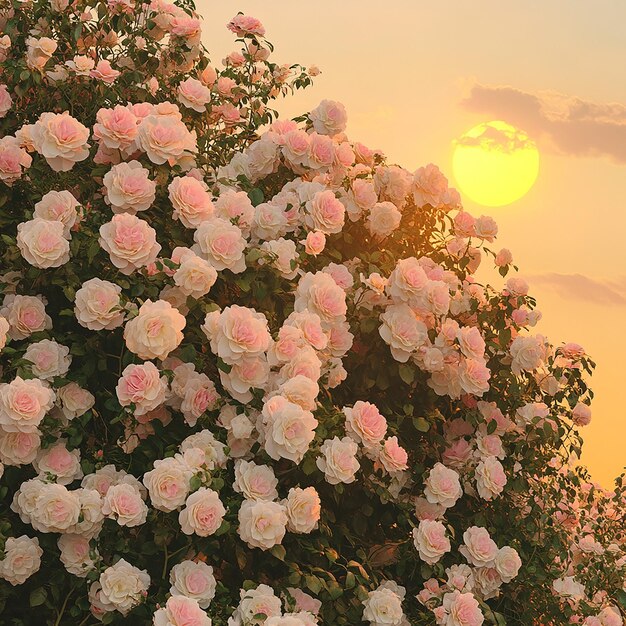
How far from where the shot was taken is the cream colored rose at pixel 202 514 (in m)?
3.45

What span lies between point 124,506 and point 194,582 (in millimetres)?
387

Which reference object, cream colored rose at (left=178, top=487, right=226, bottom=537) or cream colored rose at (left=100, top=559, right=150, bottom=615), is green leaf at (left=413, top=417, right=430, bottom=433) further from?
cream colored rose at (left=100, top=559, right=150, bottom=615)

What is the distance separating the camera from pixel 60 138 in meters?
4.20

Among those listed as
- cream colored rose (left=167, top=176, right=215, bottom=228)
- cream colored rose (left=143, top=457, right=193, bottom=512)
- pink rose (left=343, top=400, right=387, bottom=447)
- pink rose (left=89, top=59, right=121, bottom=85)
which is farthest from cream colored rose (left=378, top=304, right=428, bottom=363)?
pink rose (left=89, top=59, right=121, bottom=85)

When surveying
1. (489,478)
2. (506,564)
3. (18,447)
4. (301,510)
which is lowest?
(506,564)

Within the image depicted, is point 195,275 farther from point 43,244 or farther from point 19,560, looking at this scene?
point 19,560

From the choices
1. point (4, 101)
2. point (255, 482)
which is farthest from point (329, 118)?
point (255, 482)

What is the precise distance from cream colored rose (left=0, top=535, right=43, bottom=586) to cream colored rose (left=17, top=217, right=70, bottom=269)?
1.11 metres

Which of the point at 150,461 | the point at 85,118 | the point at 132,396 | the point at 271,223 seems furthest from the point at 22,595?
the point at 85,118

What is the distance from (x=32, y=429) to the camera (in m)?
3.71

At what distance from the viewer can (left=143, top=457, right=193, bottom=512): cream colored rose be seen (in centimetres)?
350

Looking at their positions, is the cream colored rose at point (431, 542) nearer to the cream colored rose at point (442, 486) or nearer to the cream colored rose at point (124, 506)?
the cream colored rose at point (442, 486)

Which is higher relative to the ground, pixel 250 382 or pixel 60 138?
pixel 60 138

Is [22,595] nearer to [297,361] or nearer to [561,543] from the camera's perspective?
[297,361]
